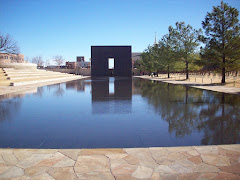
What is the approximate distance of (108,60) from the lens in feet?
230

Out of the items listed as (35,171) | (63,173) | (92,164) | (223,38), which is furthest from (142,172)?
(223,38)

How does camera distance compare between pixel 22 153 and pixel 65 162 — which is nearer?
pixel 65 162

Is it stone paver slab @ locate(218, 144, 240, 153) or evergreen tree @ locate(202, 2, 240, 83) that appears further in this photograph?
evergreen tree @ locate(202, 2, 240, 83)

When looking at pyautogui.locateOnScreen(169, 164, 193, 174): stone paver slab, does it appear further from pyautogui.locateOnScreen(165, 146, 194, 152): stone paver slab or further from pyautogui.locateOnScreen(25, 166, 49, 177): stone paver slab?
pyautogui.locateOnScreen(25, 166, 49, 177): stone paver slab

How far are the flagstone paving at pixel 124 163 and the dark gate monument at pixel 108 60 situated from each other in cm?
6663

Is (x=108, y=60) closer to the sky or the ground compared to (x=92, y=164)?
closer to the sky

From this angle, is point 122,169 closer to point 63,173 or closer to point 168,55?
point 63,173

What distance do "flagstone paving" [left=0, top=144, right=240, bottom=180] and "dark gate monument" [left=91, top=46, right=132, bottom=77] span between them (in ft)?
219

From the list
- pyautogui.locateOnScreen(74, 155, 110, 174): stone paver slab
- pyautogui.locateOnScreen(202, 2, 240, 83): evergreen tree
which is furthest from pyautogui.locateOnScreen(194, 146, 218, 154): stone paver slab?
pyautogui.locateOnScreen(202, 2, 240, 83): evergreen tree

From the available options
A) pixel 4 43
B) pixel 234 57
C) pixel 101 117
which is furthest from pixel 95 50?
pixel 101 117

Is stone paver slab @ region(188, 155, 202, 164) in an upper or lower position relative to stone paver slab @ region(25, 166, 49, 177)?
upper

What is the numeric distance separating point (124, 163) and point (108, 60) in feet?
223

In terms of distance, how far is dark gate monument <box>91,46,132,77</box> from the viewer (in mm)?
70125

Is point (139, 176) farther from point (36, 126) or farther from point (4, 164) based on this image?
point (36, 126)
